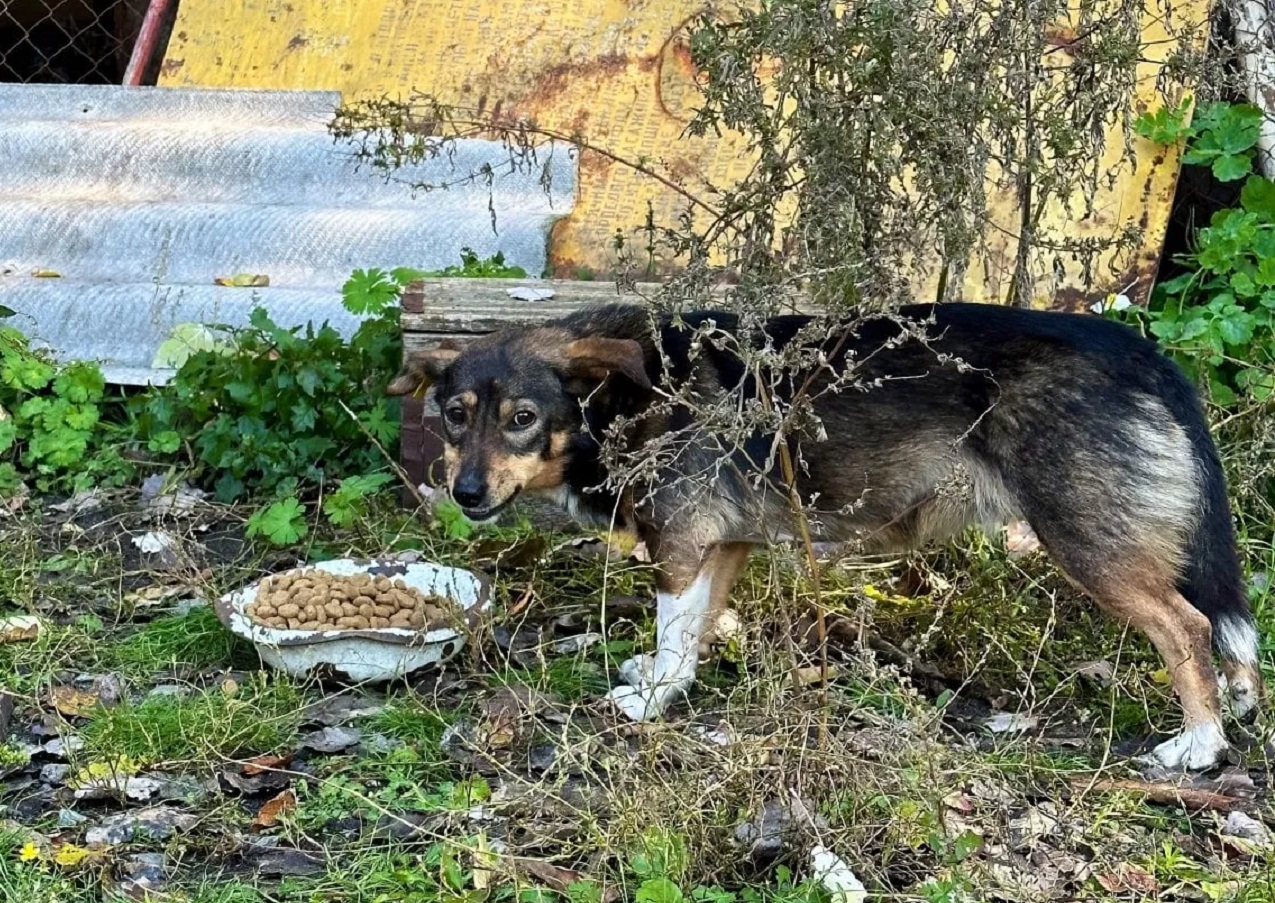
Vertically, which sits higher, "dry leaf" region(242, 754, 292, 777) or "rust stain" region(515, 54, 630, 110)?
"rust stain" region(515, 54, 630, 110)

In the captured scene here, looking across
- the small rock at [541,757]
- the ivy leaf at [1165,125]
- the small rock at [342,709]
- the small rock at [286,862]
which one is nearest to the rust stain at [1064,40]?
the ivy leaf at [1165,125]

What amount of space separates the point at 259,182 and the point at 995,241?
355 cm

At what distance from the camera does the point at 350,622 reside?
15.1 ft

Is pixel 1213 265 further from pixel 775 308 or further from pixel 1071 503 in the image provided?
pixel 775 308

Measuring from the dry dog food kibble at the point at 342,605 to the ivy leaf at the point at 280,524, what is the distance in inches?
26.3

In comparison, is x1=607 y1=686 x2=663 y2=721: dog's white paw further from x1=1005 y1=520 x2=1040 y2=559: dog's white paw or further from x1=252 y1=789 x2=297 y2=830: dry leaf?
x1=1005 y1=520 x2=1040 y2=559: dog's white paw

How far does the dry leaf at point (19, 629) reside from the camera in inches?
193

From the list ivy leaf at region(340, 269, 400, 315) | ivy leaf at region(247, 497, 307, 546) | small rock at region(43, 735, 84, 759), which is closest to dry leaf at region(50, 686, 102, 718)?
small rock at region(43, 735, 84, 759)

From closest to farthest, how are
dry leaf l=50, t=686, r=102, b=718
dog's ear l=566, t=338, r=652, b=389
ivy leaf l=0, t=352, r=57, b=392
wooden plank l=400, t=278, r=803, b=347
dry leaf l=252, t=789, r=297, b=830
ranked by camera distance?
dry leaf l=252, t=789, r=297, b=830 < dry leaf l=50, t=686, r=102, b=718 < dog's ear l=566, t=338, r=652, b=389 < wooden plank l=400, t=278, r=803, b=347 < ivy leaf l=0, t=352, r=57, b=392

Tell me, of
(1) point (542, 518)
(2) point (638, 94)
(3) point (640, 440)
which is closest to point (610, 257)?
(2) point (638, 94)

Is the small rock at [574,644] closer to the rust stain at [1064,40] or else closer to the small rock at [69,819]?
the small rock at [69,819]

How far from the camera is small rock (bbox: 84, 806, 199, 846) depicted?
373 centimetres

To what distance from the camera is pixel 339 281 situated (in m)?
7.04

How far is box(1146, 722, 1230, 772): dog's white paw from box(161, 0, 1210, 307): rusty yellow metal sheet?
263cm
